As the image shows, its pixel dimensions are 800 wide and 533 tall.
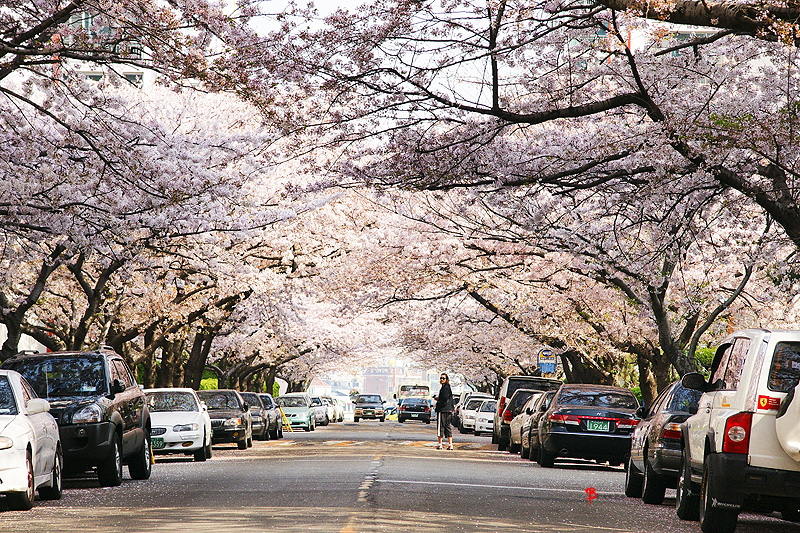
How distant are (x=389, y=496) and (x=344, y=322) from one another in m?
39.6

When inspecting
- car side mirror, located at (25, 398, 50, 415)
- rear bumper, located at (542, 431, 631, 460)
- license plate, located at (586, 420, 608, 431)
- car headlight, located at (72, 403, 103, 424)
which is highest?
car side mirror, located at (25, 398, 50, 415)

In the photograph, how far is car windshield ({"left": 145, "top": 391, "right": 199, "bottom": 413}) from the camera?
24.3 meters

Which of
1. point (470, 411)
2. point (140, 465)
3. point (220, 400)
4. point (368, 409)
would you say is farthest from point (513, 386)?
point (368, 409)

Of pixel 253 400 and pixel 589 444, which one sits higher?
pixel 253 400

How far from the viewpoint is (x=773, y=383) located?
9570 millimetres

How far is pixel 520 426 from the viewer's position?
26781 millimetres

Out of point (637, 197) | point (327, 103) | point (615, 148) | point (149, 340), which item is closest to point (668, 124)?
point (615, 148)

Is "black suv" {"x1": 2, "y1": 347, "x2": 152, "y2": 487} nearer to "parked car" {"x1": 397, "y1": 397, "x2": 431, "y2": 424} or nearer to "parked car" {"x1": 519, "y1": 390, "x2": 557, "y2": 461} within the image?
"parked car" {"x1": 519, "y1": 390, "x2": 557, "y2": 461}

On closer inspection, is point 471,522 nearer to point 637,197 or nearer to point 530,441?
point 637,197

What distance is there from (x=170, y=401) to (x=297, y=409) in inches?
959

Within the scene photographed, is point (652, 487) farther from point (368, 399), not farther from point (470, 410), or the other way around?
point (368, 399)

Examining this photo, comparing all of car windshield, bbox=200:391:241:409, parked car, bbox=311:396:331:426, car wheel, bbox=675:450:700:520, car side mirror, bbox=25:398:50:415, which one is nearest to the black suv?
car side mirror, bbox=25:398:50:415

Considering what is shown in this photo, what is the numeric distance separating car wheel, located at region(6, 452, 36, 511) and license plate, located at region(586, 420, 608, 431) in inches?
449

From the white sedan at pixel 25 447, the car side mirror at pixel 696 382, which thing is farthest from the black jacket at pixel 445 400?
the car side mirror at pixel 696 382
